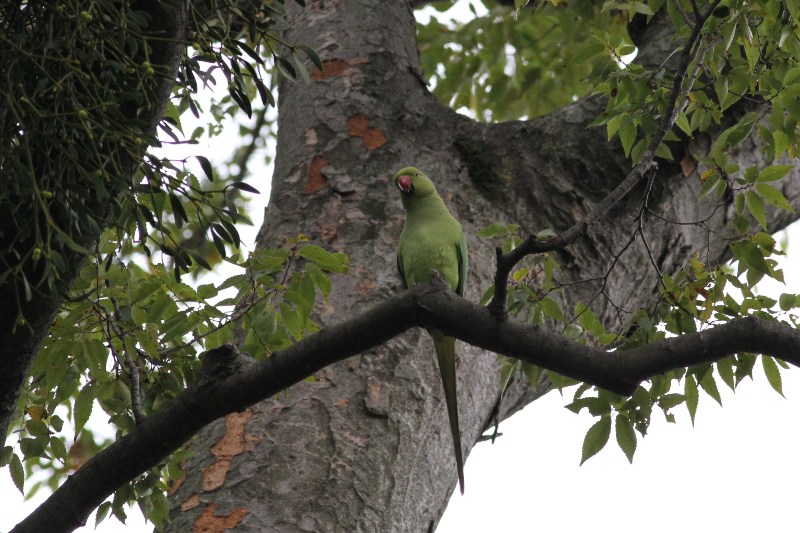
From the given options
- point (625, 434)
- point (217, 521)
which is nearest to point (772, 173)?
point (625, 434)

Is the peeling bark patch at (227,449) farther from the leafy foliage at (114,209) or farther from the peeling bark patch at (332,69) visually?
the peeling bark patch at (332,69)

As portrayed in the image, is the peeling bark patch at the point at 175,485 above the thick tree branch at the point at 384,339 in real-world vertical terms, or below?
above

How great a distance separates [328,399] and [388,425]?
0.71ft

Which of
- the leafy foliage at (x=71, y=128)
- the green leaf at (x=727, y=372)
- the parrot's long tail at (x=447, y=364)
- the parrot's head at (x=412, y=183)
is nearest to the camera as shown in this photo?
the leafy foliage at (x=71, y=128)

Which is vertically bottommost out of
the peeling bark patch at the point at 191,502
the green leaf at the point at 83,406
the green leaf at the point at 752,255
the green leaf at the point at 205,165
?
the peeling bark patch at the point at 191,502

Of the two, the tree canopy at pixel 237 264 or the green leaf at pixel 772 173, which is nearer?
the tree canopy at pixel 237 264

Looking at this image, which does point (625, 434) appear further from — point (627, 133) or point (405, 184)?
point (405, 184)

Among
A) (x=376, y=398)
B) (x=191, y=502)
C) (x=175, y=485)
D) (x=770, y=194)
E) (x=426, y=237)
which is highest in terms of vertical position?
(x=426, y=237)

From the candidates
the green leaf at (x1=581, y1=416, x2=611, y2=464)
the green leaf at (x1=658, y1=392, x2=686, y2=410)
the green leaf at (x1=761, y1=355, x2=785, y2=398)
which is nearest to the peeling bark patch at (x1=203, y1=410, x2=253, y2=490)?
the green leaf at (x1=581, y1=416, x2=611, y2=464)

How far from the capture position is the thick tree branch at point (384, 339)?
6.98 feet

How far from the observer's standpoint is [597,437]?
8.66ft

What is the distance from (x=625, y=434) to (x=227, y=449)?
48.6 inches

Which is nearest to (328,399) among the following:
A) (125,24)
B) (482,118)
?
(125,24)

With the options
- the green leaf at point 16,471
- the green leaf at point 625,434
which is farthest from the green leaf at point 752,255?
the green leaf at point 16,471
